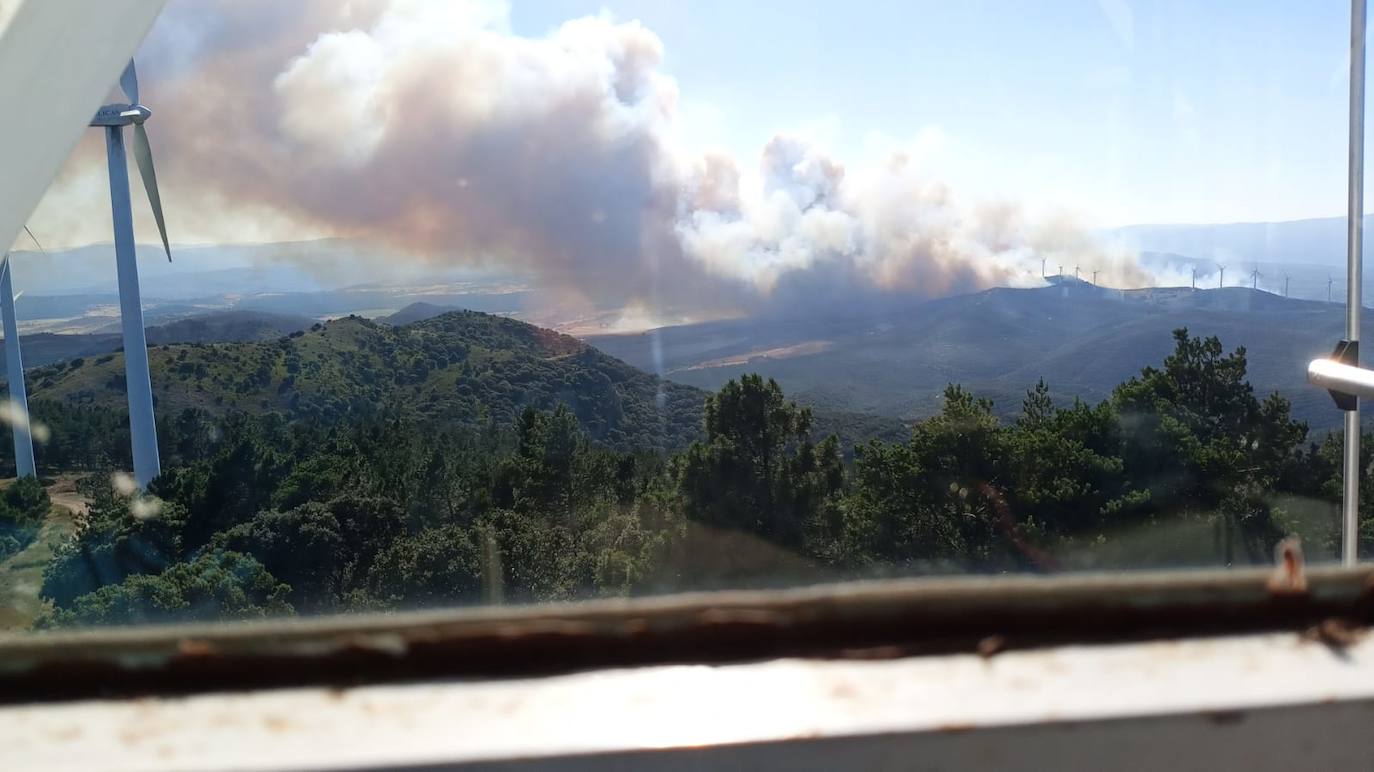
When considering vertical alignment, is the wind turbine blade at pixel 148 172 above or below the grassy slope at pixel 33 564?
above

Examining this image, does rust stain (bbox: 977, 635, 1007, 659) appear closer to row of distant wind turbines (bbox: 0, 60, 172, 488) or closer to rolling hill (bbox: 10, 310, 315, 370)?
row of distant wind turbines (bbox: 0, 60, 172, 488)

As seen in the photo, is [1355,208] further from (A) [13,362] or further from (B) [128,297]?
(A) [13,362]

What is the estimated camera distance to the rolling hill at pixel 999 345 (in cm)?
1136

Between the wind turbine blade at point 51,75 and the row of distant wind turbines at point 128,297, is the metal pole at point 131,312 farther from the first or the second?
the wind turbine blade at point 51,75

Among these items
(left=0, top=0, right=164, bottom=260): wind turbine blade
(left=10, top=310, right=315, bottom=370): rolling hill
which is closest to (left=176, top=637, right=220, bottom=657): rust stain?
(left=0, top=0, right=164, bottom=260): wind turbine blade

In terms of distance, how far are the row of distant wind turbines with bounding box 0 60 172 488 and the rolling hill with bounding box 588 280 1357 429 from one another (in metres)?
7.16

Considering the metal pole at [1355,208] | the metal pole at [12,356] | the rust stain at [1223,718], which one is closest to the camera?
the rust stain at [1223,718]

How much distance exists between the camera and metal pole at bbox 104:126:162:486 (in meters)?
12.4

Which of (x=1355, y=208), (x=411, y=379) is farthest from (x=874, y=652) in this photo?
(x=411, y=379)

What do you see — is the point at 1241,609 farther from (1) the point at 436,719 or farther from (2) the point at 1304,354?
(2) the point at 1304,354

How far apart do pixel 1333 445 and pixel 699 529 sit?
6520 mm

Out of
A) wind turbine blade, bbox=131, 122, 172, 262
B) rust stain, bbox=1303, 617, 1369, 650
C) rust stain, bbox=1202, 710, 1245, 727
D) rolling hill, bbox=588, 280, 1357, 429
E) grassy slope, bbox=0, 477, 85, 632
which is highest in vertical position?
wind turbine blade, bbox=131, 122, 172, 262

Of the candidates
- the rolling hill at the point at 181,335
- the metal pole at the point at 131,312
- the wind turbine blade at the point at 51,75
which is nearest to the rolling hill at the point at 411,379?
the rolling hill at the point at 181,335

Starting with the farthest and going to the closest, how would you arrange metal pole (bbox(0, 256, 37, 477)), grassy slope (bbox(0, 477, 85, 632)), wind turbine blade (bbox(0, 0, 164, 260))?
metal pole (bbox(0, 256, 37, 477))
grassy slope (bbox(0, 477, 85, 632))
wind turbine blade (bbox(0, 0, 164, 260))
